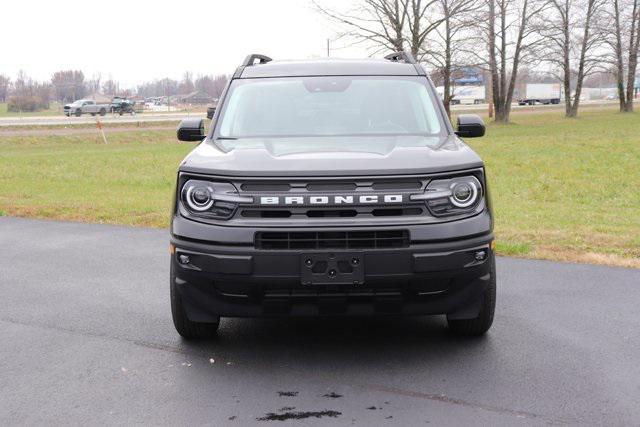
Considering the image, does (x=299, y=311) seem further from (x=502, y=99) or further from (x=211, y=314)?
(x=502, y=99)

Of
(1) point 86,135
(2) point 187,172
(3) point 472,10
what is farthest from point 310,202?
(3) point 472,10

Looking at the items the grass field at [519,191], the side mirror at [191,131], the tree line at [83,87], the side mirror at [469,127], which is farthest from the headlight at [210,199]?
the tree line at [83,87]

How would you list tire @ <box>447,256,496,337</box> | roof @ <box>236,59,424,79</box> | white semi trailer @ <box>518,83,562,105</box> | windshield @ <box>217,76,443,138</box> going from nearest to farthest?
tire @ <box>447,256,496,337</box>, windshield @ <box>217,76,443,138</box>, roof @ <box>236,59,424,79</box>, white semi trailer @ <box>518,83,562,105</box>

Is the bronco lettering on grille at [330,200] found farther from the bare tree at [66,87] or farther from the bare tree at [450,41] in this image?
the bare tree at [66,87]

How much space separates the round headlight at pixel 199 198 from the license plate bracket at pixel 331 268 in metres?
0.63

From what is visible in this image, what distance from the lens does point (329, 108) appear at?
19.2 ft

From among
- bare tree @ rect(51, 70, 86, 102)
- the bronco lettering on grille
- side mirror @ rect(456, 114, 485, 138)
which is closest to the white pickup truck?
bare tree @ rect(51, 70, 86, 102)

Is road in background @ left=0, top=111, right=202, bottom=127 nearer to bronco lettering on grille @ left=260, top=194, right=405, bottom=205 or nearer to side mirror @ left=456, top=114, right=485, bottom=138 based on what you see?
side mirror @ left=456, top=114, right=485, bottom=138

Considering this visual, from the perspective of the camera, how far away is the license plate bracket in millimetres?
4316

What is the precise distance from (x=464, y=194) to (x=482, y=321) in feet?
3.00

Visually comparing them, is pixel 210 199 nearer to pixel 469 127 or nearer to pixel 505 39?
pixel 469 127

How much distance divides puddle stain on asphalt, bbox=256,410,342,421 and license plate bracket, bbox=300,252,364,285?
700 mm

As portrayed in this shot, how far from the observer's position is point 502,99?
1967 inches

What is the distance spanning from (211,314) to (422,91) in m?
2.40
